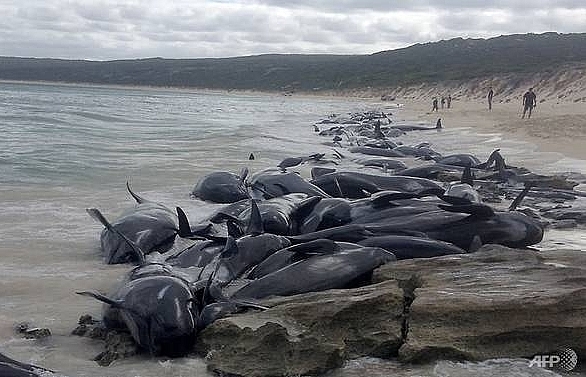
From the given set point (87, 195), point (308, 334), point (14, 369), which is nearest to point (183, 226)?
point (308, 334)

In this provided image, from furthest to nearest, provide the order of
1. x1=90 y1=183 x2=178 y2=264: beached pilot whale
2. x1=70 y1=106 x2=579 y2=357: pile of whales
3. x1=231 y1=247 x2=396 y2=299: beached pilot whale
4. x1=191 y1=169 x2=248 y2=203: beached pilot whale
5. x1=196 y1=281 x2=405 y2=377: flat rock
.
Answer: x1=191 y1=169 x2=248 y2=203: beached pilot whale < x1=90 y1=183 x2=178 y2=264: beached pilot whale < x1=231 y1=247 x2=396 y2=299: beached pilot whale < x1=70 y1=106 x2=579 y2=357: pile of whales < x1=196 y1=281 x2=405 y2=377: flat rock

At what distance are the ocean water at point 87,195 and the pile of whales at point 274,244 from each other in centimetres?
29

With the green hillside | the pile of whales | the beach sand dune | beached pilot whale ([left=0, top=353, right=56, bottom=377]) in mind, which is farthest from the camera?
the green hillside

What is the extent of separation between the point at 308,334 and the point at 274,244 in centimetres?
173

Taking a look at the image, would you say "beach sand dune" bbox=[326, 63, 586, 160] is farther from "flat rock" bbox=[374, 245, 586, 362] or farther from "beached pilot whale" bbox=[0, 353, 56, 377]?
"beached pilot whale" bbox=[0, 353, 56, 377]

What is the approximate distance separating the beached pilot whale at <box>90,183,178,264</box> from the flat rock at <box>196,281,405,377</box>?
2435 millimetres

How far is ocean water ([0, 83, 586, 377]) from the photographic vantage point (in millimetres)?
4238

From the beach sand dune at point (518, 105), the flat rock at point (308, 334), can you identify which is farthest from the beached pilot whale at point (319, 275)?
the beach sand dune at point (518, 105)

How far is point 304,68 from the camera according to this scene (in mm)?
123812

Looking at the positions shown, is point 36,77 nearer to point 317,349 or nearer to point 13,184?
point 13,184

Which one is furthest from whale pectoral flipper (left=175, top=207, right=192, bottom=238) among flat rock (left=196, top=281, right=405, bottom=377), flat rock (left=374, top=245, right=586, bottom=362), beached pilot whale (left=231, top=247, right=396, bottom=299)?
flat rock (left=374, top=245, right=586, bottom=362)

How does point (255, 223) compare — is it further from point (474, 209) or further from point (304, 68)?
point (304, 68)

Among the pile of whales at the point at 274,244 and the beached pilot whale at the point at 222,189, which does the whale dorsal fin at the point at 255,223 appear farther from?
the beached pilot whale at the point at 222,189

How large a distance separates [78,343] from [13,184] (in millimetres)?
7843
